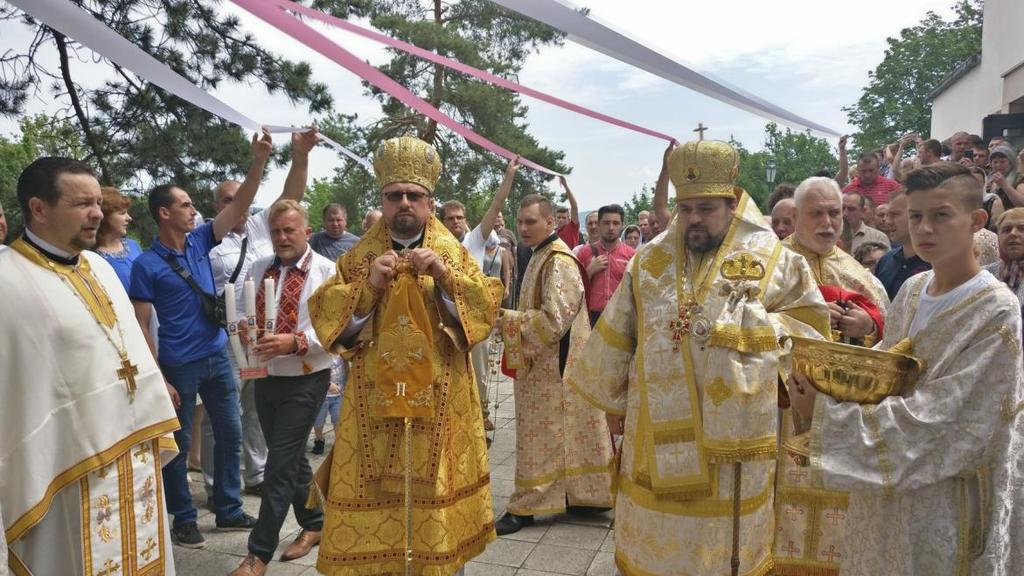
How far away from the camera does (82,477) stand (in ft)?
9.46

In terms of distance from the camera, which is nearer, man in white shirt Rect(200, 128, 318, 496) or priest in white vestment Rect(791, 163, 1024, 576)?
priest in white vestment Rect(791, 163, 1024, 576)

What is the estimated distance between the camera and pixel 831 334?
136 inches

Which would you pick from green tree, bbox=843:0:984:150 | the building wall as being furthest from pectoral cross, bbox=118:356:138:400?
green tree, bbox=843:0:984:150

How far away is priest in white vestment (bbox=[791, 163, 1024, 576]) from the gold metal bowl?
4 cm

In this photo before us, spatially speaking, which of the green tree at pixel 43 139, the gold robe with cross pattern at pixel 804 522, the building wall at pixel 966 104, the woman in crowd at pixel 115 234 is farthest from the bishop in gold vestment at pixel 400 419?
the building wall at pixel 966 104

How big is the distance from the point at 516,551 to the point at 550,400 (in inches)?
42.0

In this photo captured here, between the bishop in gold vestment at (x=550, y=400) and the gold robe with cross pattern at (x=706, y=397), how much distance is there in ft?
5.11

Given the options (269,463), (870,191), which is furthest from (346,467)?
(870,191)

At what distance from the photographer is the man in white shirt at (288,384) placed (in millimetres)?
4223

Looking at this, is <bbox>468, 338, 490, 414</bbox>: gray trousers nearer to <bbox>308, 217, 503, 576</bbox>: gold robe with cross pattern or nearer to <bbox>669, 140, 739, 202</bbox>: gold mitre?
<bbox>308, 217, 503, 576</bbox>: gold robe with cross pattern

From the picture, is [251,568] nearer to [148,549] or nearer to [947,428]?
[148,549]

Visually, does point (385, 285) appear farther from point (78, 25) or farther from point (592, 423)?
point (592, 423)

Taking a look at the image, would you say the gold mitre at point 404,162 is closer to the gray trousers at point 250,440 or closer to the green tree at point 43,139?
the gray trousers at point 250,440

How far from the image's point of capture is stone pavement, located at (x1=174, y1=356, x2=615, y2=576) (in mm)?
A: 4438
